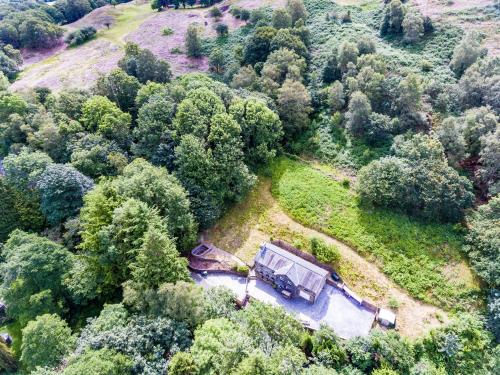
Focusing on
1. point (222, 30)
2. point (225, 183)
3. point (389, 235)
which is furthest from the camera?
point (222, 30)

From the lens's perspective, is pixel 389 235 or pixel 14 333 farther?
pixel 389 235

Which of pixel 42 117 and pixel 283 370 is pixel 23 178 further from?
pixel 283 370

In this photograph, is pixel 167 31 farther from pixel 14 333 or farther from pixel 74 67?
pixel 14 333

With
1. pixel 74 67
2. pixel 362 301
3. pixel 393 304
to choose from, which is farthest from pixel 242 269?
pixel 74 67

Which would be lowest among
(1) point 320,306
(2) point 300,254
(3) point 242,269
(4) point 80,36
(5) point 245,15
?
(1) point 320,306

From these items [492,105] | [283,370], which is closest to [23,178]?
[283,370]

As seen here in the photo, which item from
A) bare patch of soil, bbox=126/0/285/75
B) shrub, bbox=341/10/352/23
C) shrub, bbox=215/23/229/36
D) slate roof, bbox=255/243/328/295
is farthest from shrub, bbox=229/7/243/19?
slate roof, bbox=255/243/328/295

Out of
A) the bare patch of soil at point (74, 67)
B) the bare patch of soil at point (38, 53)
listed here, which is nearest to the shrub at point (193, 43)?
the bare patch of soil at point (74, 67)
